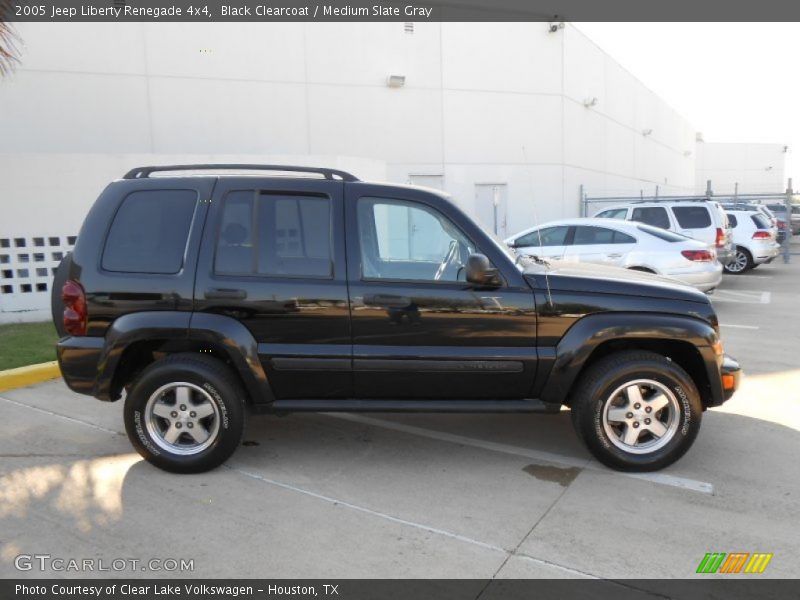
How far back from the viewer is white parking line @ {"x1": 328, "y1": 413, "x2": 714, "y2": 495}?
406cm

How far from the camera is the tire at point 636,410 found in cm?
406

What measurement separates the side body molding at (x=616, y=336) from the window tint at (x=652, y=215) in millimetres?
9894

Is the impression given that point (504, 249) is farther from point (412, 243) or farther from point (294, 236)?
point (294, 236)

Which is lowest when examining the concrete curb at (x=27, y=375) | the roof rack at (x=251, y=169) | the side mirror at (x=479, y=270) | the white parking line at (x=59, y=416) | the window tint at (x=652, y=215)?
the white parking line at (x=59, y=416)

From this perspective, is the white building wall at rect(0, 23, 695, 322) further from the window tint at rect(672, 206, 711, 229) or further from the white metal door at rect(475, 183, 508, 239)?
the window tint at rect(672, 206, 711, 229)

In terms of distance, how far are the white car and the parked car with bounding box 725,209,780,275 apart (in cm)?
629

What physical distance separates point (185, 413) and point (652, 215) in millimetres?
11894

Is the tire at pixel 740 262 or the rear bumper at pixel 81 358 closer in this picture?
the rear bumper at pixel 81 358

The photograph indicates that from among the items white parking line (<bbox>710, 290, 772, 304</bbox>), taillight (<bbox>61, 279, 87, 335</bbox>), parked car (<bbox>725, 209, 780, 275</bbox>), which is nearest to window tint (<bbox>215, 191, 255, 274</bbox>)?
taillight (<bbox>61, 279, 87, 335</bbox>)

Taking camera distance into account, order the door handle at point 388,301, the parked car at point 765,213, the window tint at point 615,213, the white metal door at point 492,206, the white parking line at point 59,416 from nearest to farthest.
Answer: the door handle at point 388,301 → the white parking line at point 59,416 → the window tint at point 615,213 → the parked car at point 765,213 → the white metal door at point 492,206

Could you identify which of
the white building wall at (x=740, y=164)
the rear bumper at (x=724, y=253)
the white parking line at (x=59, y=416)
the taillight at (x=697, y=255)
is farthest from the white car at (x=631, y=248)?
the white building wall at (x=740, y=164)

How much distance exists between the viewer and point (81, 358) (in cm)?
411

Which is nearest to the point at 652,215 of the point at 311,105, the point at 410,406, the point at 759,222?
the point at 759,222

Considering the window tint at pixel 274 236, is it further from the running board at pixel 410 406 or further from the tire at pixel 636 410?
the tire at pixel 636 410
